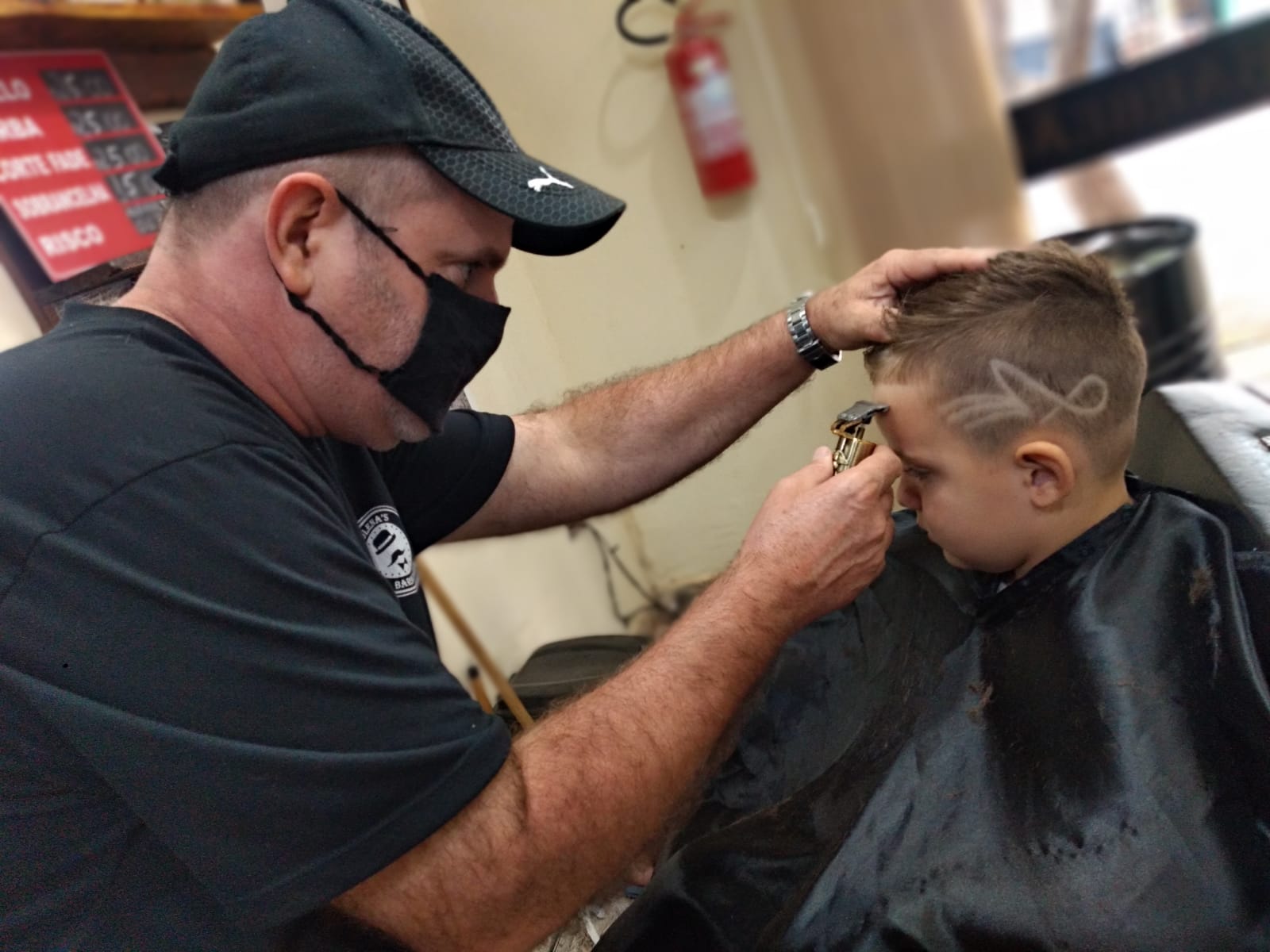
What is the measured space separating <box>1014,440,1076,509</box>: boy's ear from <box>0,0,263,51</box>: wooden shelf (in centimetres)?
168

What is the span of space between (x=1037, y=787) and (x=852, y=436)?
0.47 metres

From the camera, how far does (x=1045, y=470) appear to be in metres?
1.14

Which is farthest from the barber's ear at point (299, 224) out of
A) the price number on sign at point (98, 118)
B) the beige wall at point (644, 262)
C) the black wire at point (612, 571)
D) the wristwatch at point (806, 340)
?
the price number on sign at point (98, 118)

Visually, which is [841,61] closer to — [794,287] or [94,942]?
[794,287]

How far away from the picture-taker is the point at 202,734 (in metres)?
0.79

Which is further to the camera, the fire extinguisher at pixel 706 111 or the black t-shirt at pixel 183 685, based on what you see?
the fire extinguisher at pixel 706 111

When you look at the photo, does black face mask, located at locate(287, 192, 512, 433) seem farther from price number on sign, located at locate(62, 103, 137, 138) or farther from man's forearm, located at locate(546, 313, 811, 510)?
price number on sign, located at locate(62, 103, 137, 138)

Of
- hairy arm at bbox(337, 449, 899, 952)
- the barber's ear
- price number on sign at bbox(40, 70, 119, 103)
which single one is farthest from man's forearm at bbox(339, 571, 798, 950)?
price number on sign at bbox(40, 70, 119, 103)

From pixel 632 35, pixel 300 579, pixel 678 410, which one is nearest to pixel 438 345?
pixel 300 579

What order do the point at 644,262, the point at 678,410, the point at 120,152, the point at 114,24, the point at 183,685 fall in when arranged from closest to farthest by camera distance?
the point at 183,685, the point at 644,262, the point at 678,410, the point at 114,24, the point at 120,152

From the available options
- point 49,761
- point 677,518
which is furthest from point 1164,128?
point 49,761

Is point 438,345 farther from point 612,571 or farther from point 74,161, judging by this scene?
point 74,161

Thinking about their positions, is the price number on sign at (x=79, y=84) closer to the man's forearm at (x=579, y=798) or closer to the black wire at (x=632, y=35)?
the black wire at (x=632, y=35)

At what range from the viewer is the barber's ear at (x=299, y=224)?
36.3 inches
